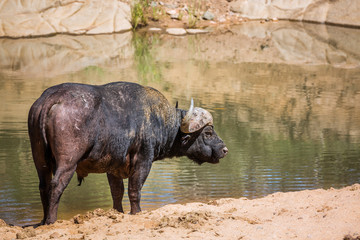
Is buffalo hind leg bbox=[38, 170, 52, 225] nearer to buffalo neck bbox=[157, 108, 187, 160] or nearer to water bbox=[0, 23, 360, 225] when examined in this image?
water bbox=[0, 23, 360, 225]

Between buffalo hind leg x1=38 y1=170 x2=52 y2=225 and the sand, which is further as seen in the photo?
buffalo hind leg x1=38 y1=170 x2=52 y2=225

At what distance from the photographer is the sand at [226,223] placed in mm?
5621

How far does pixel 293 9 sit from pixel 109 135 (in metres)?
26.1

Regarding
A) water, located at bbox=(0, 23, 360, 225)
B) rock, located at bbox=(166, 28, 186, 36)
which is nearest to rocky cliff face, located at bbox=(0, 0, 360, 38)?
water, located at bbox=(0, 23, 360, 225)

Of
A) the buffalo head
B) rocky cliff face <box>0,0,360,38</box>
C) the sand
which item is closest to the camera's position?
the sand

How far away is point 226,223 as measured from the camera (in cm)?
600

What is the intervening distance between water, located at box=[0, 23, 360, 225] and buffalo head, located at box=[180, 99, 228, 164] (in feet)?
2.96

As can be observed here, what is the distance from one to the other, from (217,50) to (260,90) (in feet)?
23.3

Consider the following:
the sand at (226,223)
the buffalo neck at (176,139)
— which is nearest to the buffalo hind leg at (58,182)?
the sand at (226,223)

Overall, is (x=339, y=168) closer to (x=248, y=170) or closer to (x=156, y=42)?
(x=248, y=170)

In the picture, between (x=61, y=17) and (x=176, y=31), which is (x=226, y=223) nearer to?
(x=61, y=17)

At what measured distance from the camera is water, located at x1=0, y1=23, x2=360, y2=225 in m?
8.86

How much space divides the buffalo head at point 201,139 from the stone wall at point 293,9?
23574mm

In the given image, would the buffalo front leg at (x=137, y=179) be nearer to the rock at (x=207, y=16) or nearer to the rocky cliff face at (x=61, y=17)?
the rocky cliff face at (x=61, y=17)
